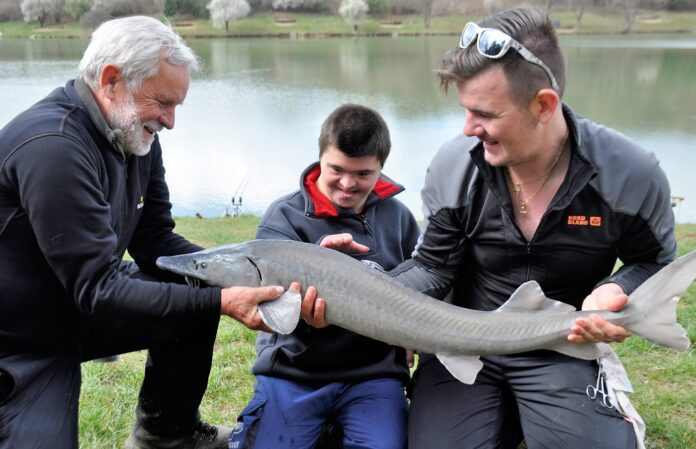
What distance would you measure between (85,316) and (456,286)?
193 cm

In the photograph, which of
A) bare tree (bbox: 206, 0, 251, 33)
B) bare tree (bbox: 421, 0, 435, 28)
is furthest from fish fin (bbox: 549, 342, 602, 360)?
bare tree (bbox: 421, 0, 435, 28)

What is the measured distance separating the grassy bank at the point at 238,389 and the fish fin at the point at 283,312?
43.9 inches

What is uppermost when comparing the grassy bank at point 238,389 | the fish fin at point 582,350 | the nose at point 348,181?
the nose at point 348,181

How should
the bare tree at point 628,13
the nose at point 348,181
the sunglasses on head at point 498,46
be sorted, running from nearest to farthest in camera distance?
the sunglasses on head at point 498,46 → the nose at point 348,181 → the bare tree at point 628,13

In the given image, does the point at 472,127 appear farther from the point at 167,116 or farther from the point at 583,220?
the point at 167,116

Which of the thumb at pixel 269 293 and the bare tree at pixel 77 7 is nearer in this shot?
the thumb at pixel 269 293

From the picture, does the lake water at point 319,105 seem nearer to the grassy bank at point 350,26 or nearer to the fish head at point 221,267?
the fish head at point 221,267

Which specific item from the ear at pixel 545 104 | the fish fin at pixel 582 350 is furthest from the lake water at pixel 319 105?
the fish fin at pixel 582 350

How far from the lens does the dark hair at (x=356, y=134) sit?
142 inches

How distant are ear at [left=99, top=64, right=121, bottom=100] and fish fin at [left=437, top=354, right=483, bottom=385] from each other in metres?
1.99

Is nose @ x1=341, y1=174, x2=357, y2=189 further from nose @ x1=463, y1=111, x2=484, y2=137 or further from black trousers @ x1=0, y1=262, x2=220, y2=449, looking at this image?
black trousers @ x1=0, y1=262, x2=220, y2=449

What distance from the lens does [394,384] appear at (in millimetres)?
3500

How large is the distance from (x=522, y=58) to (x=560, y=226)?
0.82m

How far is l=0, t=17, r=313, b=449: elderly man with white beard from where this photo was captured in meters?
2.81
